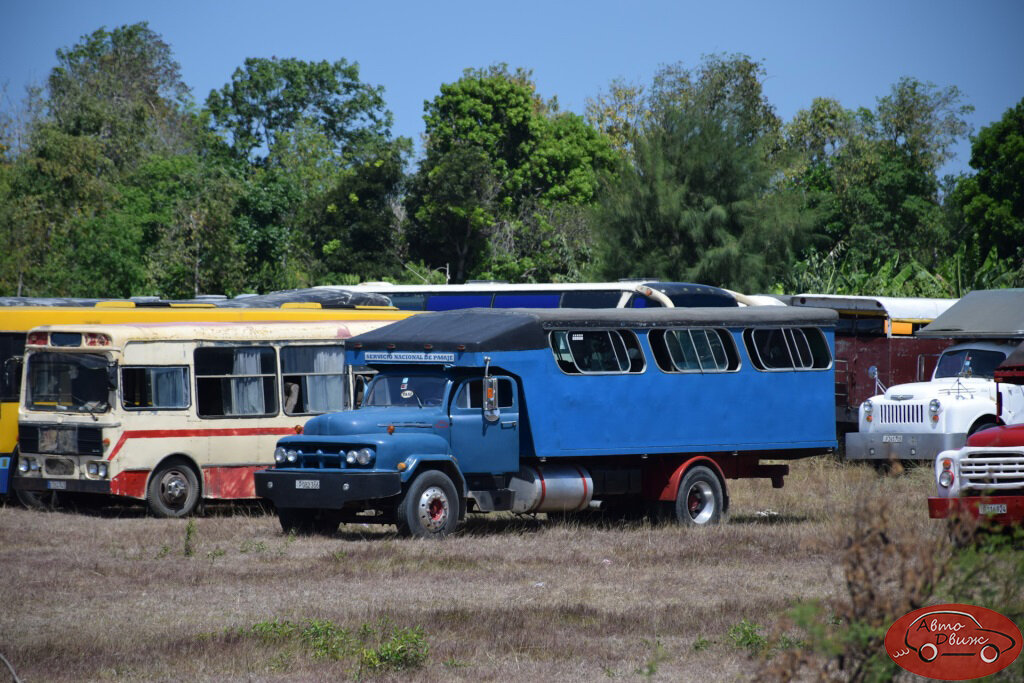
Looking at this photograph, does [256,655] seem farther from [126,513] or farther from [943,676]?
[126,513]

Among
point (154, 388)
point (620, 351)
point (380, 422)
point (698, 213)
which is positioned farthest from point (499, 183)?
point (380, 422)

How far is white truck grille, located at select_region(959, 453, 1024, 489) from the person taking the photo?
13.4 m

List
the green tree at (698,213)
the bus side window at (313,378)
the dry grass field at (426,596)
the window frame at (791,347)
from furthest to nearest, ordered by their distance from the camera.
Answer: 1. the green tree at (698,213)
2. the bus side window at (313,378)
3. the window frame at (791,347)
4. the dry grass field at (426,596)

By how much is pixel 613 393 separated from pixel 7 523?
774 cm

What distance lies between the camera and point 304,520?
1691 centimetres

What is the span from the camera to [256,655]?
9625mm

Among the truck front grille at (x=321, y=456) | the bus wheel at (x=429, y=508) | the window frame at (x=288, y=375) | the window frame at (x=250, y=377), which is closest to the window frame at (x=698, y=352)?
the bus wheel at (x=429, y=508)

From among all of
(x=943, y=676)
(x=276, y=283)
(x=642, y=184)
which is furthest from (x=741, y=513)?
(x=276, y=283)

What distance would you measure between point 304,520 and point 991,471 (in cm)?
767

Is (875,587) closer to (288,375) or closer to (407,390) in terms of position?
(407,390)

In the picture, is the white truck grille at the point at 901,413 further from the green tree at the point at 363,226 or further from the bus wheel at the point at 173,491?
the green tree at the point at 363,226

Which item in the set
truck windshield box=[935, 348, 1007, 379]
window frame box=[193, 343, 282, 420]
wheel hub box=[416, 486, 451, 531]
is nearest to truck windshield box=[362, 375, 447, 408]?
wheel hub box=[416, 486, 451, 531]

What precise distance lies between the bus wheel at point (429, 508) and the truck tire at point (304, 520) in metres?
1.34

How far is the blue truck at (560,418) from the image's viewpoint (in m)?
15.9
